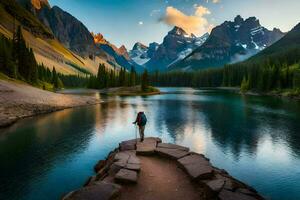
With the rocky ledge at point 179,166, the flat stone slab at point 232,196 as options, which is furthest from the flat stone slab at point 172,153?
the flat stone slab at point 232,196

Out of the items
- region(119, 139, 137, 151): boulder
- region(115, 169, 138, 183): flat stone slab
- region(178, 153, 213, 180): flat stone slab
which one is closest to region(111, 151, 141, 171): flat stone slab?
region(115, 169, 138, 183): flat stone slab

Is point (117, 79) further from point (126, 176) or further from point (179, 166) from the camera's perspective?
point (126, 176)

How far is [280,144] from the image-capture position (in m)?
34.5

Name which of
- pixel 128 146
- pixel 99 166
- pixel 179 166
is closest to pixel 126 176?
pixel 179 166

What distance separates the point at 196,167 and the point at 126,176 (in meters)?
5.79

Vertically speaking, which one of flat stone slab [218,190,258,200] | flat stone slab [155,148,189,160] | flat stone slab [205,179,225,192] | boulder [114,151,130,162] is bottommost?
flat stone slab [218,190,258,200]

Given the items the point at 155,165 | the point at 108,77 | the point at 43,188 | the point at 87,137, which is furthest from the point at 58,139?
the point at 108,77

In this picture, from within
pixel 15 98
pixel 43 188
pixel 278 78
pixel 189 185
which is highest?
pixel 278 78

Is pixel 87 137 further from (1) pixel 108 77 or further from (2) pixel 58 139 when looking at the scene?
(1) pixel 108 77

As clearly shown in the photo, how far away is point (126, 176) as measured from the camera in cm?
1680

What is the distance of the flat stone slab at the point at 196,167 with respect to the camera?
1720cm

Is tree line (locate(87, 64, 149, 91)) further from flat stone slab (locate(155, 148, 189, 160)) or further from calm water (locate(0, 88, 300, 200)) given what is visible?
flat stone slab (locate(155, 148, 189, 160))

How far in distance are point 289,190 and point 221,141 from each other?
621 inches

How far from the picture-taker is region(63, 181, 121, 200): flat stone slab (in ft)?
45.7
